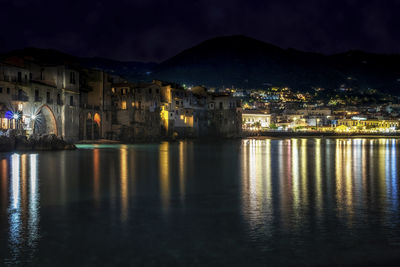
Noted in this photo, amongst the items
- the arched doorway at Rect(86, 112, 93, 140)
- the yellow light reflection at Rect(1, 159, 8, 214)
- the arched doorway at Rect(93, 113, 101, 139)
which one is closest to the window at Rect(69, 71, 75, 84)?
the arched doorway at Rect(86, 112, 93, 140)

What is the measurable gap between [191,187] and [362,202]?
23.1ft

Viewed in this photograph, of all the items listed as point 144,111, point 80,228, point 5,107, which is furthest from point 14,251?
point 144,111

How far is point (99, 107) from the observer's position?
2350 inches

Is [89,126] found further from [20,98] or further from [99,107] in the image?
[20,98]

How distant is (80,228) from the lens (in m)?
10.0

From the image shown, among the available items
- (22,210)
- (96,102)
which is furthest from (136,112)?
(22,210)

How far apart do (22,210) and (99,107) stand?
4891cm

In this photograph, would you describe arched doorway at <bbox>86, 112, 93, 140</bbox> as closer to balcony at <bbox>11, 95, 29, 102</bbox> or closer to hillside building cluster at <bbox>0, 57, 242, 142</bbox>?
hillside building cluster at <bbox>0, 57, 242, 142</bbox>

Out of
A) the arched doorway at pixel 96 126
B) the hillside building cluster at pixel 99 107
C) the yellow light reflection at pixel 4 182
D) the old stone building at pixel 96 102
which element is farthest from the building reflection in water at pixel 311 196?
the arched doorway at pixel 96 126

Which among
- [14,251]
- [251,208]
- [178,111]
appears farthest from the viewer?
[178,111]

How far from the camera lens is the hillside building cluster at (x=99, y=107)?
45250 millimetres

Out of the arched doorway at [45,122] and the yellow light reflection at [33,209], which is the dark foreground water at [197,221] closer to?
the yellow light reflection at [33,209]

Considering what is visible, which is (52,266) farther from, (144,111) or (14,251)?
(144,111)

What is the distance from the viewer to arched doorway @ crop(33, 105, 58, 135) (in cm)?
4875
